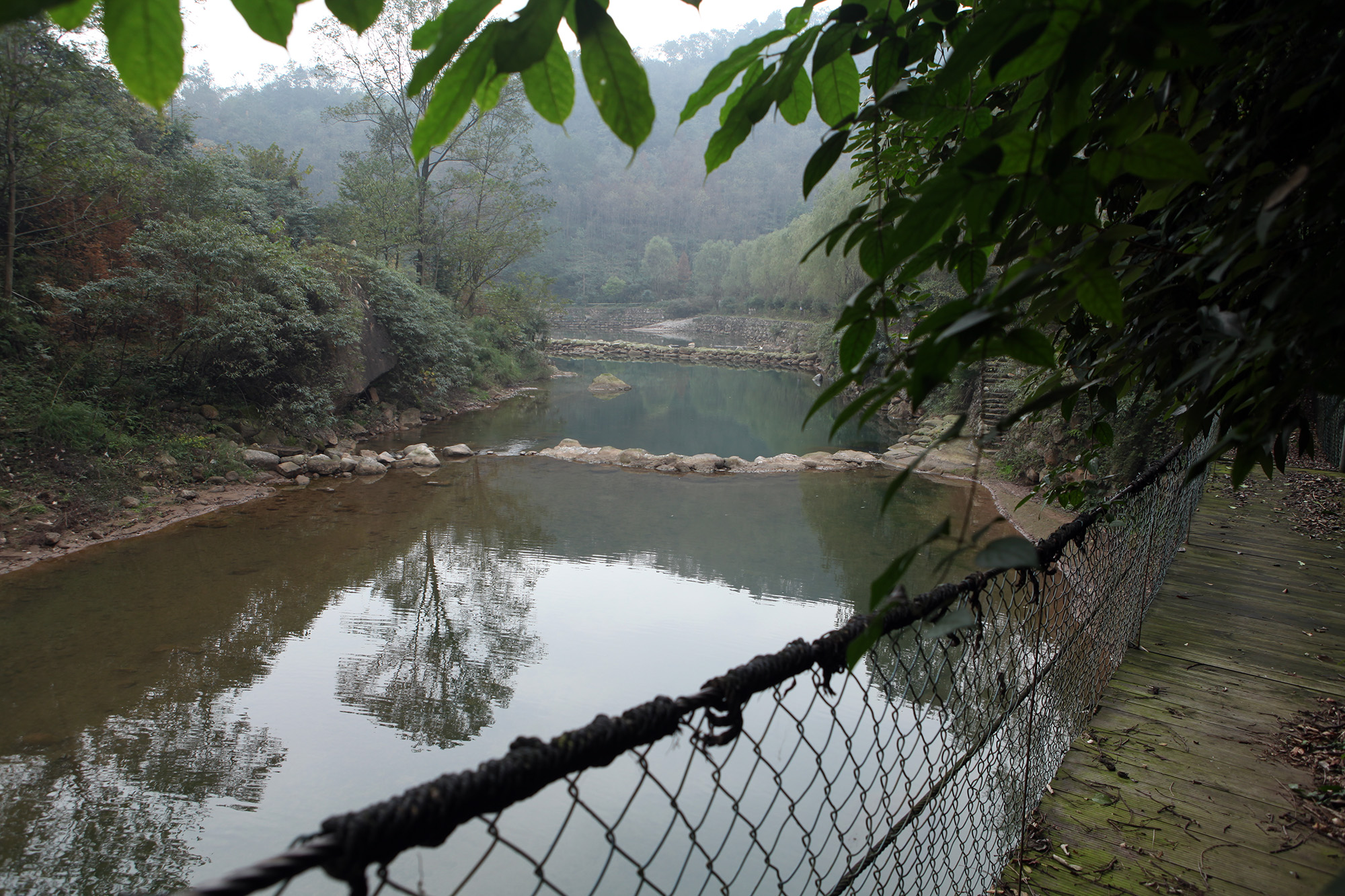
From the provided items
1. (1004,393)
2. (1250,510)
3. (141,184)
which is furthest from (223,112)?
(1250,510)

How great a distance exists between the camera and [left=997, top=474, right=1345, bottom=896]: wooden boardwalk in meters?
1.65

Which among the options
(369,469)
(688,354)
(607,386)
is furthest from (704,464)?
(688,354)

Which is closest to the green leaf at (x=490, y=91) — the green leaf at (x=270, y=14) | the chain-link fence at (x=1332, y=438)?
the green leaf at (x=270, y=14)

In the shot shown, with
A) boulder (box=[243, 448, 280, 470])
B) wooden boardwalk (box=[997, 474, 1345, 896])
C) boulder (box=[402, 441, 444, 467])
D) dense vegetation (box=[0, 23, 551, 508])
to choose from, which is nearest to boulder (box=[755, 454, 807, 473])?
boulder (box=[402, 441, 444, 467])

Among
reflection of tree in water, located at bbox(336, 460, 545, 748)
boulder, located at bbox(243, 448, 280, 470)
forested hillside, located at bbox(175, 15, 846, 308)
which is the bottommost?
reflection of tree in water, located at bbox(336, 460, 545, 748)

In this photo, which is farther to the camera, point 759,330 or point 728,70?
point 759,330

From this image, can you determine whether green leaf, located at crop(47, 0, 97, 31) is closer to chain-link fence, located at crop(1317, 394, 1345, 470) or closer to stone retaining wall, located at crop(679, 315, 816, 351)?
chain-link fence, located at crop(1317, 394, 1345, 470)

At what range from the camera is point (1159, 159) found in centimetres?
53

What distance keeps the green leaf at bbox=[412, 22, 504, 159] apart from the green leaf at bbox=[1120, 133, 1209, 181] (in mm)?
474

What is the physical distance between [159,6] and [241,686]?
15.1 feet

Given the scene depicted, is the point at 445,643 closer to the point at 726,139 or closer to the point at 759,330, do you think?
the point at 726,139

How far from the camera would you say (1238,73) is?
92 cm

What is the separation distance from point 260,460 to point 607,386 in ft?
35.8

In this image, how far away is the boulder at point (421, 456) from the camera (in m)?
9.60
